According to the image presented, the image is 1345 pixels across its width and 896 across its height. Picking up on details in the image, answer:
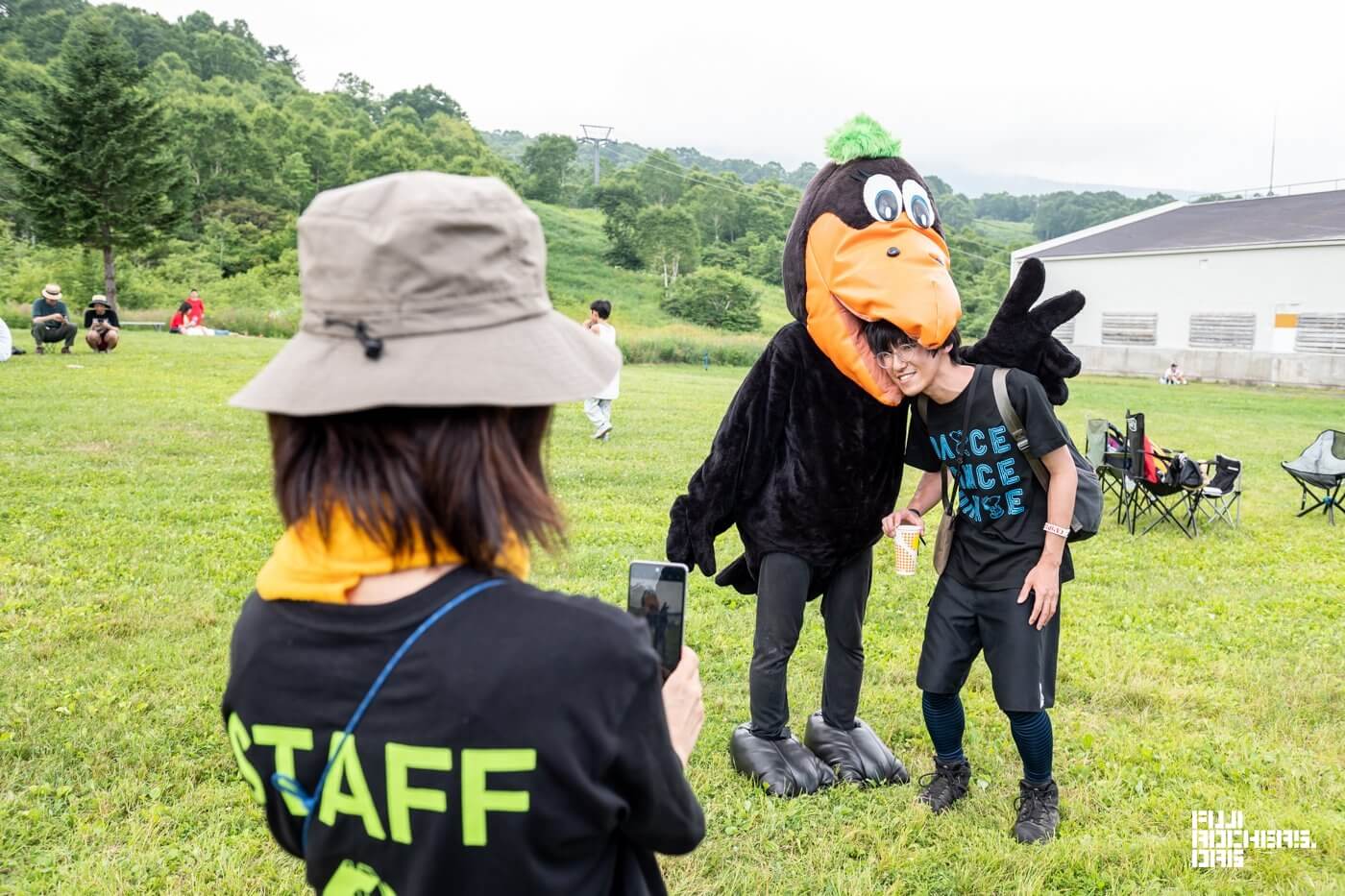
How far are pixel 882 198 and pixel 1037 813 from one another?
2374mm

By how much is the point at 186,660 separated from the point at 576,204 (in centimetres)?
9154

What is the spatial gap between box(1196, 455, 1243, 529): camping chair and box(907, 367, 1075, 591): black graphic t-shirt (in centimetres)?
641

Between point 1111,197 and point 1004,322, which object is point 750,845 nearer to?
point 1004,322

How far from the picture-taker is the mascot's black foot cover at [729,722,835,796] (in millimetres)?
3744

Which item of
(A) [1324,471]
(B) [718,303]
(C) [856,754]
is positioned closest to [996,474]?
(C) [856,754]

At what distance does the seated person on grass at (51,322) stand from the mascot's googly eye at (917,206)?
17.7 meters

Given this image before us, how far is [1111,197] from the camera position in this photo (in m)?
114

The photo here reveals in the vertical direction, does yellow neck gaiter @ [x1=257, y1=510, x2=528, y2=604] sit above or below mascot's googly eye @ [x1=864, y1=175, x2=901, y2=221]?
below

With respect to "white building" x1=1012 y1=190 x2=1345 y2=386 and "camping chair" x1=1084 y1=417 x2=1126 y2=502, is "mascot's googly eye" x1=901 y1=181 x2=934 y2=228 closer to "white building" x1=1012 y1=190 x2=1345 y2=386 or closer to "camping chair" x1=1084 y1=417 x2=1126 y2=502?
"camping chair" x1=1084 y1=417 x2=1126 y2=502

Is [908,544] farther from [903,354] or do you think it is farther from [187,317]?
[187,317]

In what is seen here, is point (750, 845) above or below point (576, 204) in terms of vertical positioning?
below

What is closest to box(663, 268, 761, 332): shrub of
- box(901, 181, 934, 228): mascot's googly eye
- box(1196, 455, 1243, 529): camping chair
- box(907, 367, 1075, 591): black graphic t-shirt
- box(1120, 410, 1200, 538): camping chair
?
box(1196, 455, 1243, 529): camping chair

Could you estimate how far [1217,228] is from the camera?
1298 inches

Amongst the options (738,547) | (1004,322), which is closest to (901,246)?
(1004,322)
